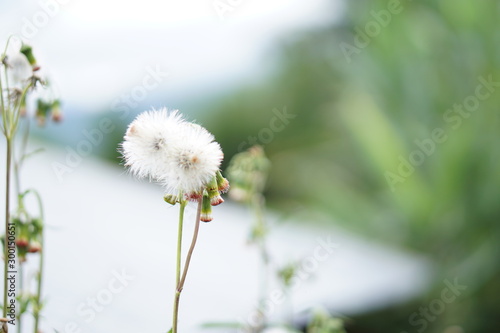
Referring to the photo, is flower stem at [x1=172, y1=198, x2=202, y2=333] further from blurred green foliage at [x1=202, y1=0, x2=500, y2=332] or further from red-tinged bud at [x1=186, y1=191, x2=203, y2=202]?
blurred green foliage at [x1=202, y1=0, x2=500, y2=332]

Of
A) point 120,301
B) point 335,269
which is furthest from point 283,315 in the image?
point 335,269

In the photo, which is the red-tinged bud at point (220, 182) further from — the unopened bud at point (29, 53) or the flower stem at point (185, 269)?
the unopened bud at point (29, 53)

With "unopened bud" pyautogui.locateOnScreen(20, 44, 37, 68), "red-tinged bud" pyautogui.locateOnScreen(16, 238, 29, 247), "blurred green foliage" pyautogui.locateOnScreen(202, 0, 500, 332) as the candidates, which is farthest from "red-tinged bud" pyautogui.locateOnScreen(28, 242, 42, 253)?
"blurred green foliage" pyautogui.locateOnScreen(202, 0, 500, 332)

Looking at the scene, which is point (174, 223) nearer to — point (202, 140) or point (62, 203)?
point (62, 203)

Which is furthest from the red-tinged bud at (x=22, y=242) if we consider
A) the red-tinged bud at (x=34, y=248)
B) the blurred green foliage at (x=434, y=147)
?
the blurred green foliage at (x=434, y=147)

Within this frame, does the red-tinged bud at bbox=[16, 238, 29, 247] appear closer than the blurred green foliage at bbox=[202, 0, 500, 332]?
Yes

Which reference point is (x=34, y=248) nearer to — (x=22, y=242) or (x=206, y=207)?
(x=22, y=242)

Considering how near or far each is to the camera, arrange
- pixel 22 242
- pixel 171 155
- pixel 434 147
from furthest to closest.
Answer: pixel 434 147 < pixel 22 242 < pixel 171 155

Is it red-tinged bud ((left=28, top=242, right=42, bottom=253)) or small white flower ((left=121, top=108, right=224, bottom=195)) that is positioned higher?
small white flower ((left=121, top=108, right=224, bottom=195))

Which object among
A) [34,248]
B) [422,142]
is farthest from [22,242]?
[422,142]
